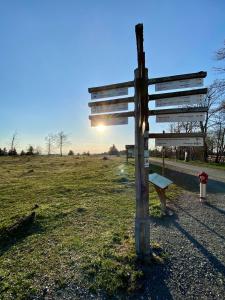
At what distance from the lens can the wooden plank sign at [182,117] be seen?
4.42 meters

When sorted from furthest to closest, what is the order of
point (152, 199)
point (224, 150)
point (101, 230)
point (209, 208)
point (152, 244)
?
point (224, 150) < point (152, 199) < point (209, 208) < point (101, 230) < point (152, 244)

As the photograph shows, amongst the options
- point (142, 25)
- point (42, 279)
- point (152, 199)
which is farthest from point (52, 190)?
point (142, 25)

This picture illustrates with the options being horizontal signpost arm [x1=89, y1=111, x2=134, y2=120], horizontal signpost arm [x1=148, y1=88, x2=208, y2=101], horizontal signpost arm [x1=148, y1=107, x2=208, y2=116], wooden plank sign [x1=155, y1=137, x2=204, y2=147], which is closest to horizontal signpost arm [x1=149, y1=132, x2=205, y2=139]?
wooden plank sign [x1=155, y1=137, x2=204, y2=147]

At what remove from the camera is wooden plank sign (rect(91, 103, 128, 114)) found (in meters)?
4.72

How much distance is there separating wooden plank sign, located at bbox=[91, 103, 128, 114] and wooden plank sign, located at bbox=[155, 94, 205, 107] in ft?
2.02

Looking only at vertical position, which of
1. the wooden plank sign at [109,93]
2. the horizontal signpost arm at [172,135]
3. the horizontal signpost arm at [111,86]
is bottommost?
the horizontal signpost arm at [172,135]

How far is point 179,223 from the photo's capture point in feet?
19.9

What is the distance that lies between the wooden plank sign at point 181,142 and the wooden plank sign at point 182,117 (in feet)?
1.18

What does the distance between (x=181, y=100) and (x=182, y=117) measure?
0.30 m

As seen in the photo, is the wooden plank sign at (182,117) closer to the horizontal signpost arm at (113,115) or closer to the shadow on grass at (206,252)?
the horizontal signpost arm at (113,115)

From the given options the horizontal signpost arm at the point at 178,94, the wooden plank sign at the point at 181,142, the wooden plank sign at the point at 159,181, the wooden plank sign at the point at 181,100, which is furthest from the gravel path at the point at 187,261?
the horizontal signpost arm at the point at 178,94

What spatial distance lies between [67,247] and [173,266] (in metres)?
1.99

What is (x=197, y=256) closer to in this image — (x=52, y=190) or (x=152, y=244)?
(x=152, y=244)

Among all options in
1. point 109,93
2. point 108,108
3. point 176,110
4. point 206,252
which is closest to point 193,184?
point 206,252
